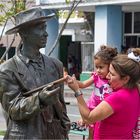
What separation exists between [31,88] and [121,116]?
3.12 ft

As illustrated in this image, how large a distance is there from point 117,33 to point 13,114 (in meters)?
18.6

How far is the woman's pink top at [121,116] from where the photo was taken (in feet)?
14.3

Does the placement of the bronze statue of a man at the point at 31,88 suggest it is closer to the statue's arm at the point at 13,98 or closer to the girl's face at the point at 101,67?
the statue's arm at the point at 13,98

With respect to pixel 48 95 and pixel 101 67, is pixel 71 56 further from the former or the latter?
pixel 48 95

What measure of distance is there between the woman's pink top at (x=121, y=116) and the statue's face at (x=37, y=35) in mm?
848

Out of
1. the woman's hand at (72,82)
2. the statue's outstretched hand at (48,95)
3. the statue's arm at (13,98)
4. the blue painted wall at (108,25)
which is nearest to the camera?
the statue's outstretched hand at (48,95)

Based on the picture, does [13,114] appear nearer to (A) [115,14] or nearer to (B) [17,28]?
(B) [17,28]

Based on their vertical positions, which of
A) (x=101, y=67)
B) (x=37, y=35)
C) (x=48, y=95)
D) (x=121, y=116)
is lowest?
(x=121, y=116)

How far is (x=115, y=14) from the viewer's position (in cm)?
2184

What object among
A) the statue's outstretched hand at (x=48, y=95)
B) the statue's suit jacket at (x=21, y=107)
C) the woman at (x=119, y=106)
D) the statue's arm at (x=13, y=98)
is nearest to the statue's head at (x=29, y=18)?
the statue's suit jacket at (x=21, y=107)

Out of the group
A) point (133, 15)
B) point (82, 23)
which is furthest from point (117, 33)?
point (82, 23)

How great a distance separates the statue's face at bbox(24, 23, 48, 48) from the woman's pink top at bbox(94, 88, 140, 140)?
85 centimetres

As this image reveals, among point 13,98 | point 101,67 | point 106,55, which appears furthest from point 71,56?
point 13,98

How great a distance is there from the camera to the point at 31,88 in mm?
3734
